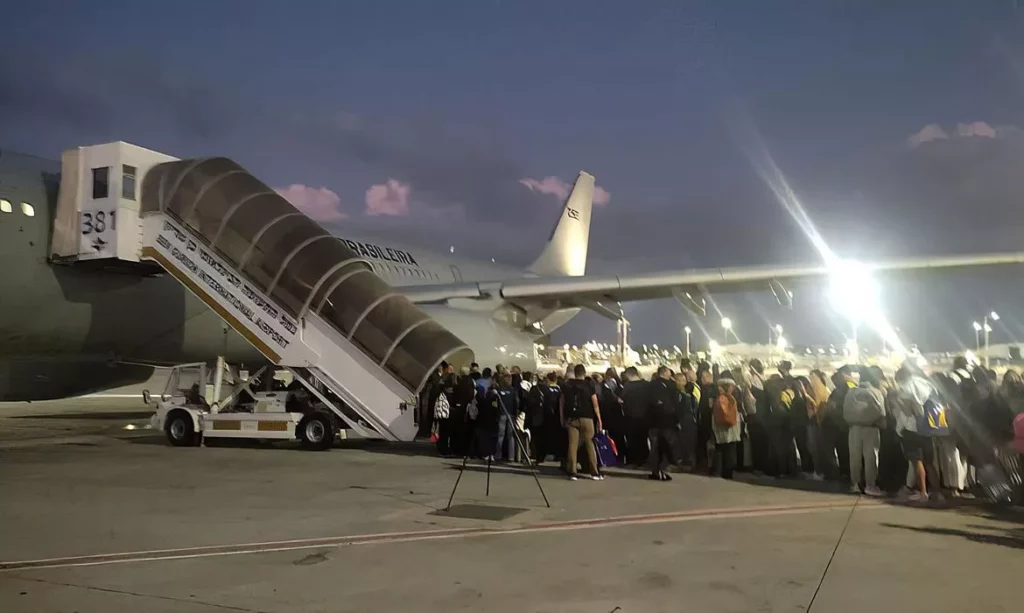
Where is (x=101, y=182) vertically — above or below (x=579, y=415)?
above

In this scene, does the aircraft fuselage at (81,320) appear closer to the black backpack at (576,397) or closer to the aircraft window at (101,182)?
the aircraft window at (101,182)

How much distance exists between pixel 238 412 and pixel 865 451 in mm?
9371

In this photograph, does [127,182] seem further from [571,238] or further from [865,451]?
[571,238]

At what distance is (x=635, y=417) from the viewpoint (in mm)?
10273

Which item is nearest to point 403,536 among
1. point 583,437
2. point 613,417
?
point 583,437

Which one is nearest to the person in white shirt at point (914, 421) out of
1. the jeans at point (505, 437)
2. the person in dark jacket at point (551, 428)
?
the person in dark jacket at point (551, 428)

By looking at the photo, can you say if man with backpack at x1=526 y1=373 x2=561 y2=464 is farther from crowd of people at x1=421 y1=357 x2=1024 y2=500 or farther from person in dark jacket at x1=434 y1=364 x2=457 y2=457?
person in dark jacket at x1=434 y1=364 x2=457 y2=457

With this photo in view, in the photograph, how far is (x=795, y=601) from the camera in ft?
14.2

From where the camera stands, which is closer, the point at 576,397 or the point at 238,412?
the point at 576,397

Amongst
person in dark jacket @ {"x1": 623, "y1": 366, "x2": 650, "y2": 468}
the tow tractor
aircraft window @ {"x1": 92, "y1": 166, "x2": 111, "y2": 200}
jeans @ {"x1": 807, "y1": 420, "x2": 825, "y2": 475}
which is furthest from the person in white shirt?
aircraft window @ {"x1": 92, "y1": 166, "x2": 111, "y2": 200}

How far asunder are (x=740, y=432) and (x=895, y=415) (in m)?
2.06

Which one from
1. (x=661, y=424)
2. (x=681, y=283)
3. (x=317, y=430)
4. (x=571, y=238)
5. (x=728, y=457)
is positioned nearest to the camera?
(x=661, y=424)

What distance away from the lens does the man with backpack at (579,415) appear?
922cm

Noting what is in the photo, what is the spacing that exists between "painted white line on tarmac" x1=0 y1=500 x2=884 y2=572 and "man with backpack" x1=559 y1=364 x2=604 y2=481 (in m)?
2.31
